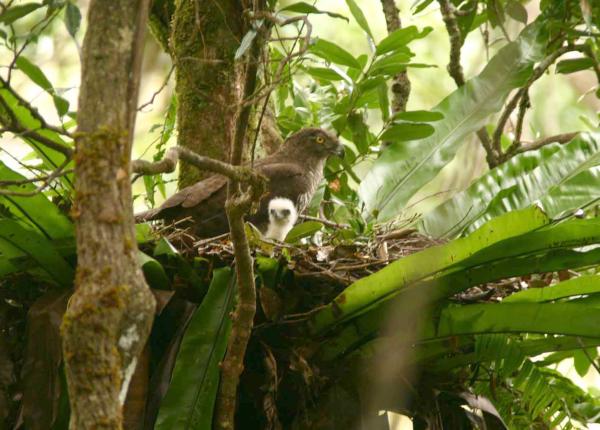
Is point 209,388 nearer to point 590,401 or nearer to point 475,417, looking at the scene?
point 475,417

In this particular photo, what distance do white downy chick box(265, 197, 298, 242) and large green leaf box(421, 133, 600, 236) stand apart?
66 cm

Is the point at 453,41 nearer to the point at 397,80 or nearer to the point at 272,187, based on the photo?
the point at 397,80

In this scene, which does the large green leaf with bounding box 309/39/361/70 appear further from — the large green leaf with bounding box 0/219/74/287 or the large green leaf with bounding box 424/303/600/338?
the large green leaf with bounding box 0/219/74/287

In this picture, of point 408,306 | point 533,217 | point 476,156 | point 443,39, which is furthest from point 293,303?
point 443,39

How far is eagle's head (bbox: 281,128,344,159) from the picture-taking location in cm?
496

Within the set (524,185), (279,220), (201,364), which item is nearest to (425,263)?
(201,364)

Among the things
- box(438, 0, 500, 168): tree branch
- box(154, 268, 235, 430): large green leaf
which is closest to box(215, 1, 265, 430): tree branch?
box(154, 268, 235, 430): large green leaf

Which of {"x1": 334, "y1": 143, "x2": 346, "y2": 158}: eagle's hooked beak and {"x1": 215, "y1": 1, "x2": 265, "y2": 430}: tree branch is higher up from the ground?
{"x1": 334, "y1": 143, "x2": 346, "y2": 158}: eagle's hooked beak

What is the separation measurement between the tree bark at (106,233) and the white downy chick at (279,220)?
8.12 feet

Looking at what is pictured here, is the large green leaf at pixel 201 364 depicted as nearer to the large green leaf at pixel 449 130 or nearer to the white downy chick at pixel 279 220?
the white downy chick at pixel 279 220

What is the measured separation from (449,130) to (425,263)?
159cm

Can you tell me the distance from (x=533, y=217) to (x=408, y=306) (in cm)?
52

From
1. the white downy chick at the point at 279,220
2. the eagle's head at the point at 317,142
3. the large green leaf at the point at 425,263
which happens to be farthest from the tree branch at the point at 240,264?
the eagle's head at the point at 317,142

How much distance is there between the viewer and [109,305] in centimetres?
161
